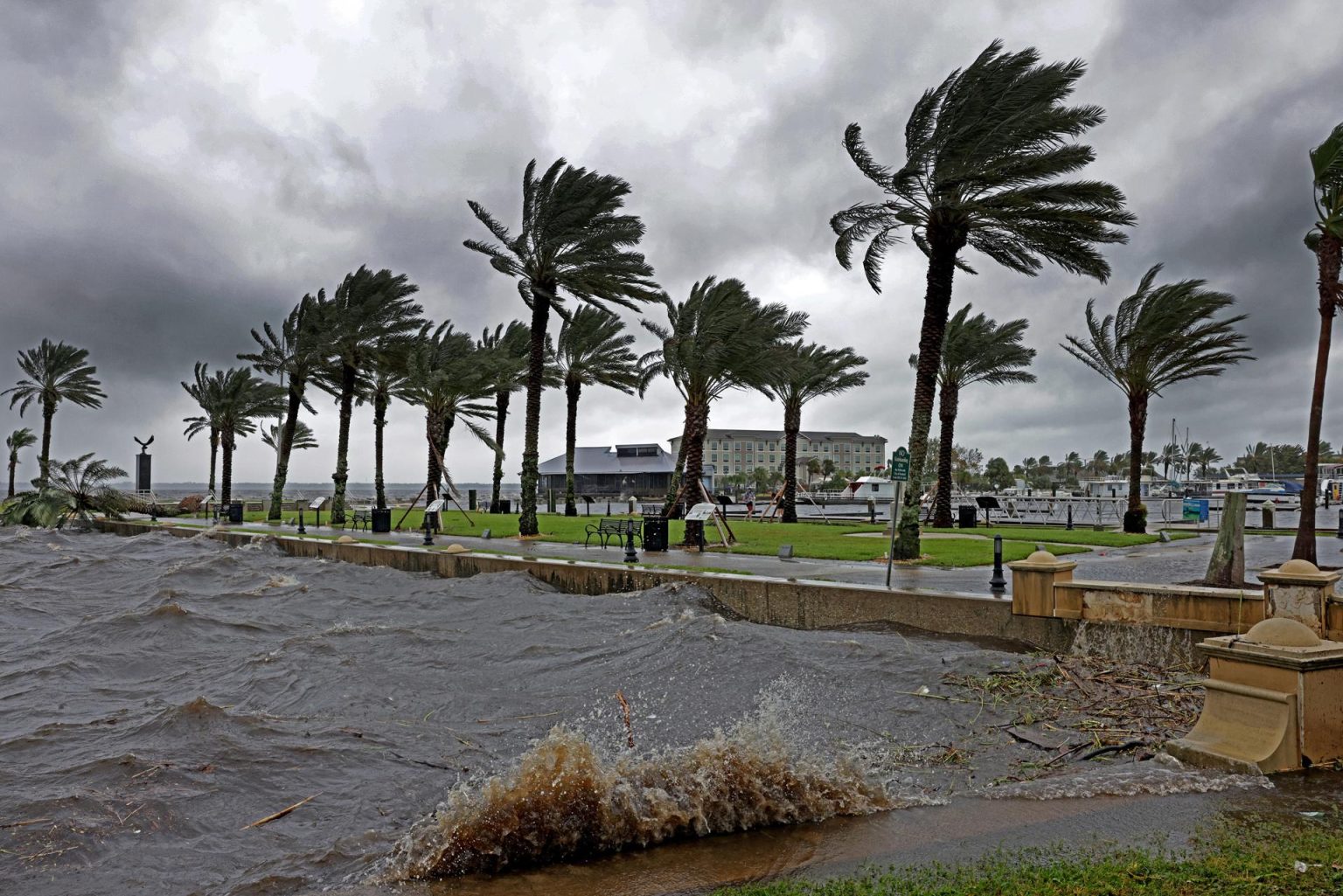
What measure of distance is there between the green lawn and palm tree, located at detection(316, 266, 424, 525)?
160 inches

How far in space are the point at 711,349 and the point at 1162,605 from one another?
63.3 ft

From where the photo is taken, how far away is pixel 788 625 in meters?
12.2

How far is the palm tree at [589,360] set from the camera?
128ft

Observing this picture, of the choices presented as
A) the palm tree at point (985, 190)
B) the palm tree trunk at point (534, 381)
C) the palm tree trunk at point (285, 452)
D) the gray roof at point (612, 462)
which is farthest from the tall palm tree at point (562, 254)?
the gray roof at point (612, 462)

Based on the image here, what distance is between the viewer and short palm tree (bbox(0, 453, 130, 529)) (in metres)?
38.2

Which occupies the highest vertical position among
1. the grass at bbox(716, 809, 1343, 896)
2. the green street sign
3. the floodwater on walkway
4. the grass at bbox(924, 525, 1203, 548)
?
the green street sign

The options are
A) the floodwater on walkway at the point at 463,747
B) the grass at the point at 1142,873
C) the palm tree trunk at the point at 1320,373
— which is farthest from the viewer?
the palm tree trunk at the point at 1320,373

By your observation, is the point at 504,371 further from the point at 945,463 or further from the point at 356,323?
the point at 945,463

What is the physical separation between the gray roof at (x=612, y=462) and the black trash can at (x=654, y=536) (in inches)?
2100

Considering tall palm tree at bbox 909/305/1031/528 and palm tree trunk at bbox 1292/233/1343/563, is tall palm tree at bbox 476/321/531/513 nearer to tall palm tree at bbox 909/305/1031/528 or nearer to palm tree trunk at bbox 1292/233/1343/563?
tall palm tree at bbox 909/305/1031/528

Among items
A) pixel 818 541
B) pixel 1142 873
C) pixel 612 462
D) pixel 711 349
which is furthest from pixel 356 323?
pixel 612 462

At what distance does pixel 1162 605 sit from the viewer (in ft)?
29.8

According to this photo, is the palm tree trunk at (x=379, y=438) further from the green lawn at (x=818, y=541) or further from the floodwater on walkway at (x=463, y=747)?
the floodwater on walkway at (x=463, y=747)

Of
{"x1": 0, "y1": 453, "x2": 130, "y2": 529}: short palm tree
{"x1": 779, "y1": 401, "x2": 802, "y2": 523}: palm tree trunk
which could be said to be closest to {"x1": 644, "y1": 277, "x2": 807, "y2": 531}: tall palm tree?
{"x1": 779, "y1": 401, "x2": 802, "y2": 523}: palm tree trunk
